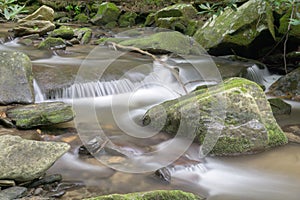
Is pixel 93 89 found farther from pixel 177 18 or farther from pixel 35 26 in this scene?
pixel 177 18

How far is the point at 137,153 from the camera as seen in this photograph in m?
3.90

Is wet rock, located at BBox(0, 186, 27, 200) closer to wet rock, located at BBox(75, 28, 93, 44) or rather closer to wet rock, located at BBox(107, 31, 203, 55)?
wet rock, located at BBox(107, 31, 203, 55)

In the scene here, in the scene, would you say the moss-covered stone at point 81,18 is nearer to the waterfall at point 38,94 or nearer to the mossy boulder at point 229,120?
the waterfall at point 38,94

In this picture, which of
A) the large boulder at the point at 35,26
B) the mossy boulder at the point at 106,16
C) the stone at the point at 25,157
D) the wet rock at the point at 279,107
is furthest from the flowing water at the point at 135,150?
the mossy boulder at the point at 106,16

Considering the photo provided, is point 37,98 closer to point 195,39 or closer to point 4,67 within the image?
point 4,67

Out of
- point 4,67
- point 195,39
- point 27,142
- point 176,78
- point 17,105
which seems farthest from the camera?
point 195,39

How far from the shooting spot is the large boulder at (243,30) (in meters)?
7.43

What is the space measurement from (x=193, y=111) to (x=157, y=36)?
4.95 m

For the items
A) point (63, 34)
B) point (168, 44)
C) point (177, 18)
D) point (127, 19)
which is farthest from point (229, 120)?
point (127, 19)

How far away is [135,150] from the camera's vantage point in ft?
13.0

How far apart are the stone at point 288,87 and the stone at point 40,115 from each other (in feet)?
13.2

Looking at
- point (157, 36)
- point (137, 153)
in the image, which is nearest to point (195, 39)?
point (157, 36)

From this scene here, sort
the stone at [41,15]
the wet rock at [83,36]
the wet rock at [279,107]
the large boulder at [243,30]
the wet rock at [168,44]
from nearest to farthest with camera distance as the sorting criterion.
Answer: the wet rock at [279,107], the large boulder at [243,30], the wet rock at [168,44], the wet rock at [83,36], the stone at [41,15]

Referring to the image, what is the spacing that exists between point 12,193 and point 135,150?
1.55 m
